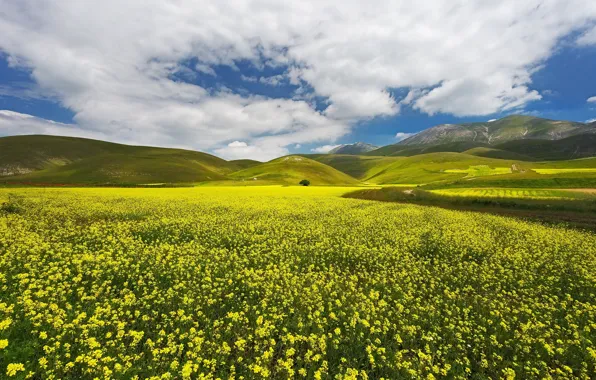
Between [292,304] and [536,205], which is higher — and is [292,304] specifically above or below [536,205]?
below

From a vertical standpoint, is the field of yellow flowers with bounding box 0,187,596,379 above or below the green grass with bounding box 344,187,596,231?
below

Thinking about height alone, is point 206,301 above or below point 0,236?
below

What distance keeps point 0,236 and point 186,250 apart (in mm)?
10246

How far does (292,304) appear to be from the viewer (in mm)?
10430

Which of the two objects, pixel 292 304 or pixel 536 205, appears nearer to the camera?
pixel 292 304

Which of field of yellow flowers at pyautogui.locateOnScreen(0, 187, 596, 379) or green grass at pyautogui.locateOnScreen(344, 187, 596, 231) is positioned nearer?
field of yellow flowers at pyautogui.locateOnScreen(0, 187, 596, 379)

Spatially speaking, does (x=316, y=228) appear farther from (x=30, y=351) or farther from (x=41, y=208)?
(x=41, y=208)

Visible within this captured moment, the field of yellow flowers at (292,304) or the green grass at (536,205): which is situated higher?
the green grass at (536,205)

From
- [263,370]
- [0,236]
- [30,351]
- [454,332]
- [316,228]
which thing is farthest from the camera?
[316,228]

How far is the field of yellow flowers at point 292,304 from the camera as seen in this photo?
7.14 meters

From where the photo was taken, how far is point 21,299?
8523 millimetres

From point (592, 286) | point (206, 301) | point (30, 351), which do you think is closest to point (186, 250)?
point (206, 301)

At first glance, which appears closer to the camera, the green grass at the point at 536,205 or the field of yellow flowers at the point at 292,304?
the field of yellow flowers at the point at 292,304

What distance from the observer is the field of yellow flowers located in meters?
7.14
